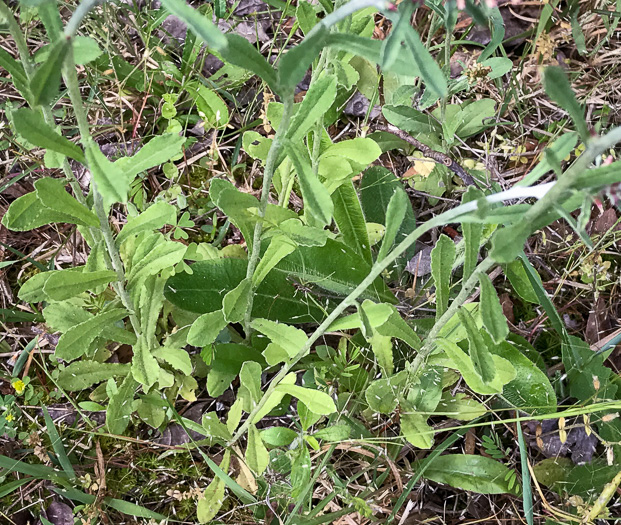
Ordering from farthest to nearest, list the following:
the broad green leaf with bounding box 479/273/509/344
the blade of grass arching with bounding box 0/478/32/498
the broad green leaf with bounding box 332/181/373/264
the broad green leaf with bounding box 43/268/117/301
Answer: the broad green leaf with bounding box 332/181/373/264 → the blade of grass arching with bounding box 0/478/32/498 → the broad green leaf with bounding box 43/268/117/301 → the broad green leaf with bounding box 479/273/509/344

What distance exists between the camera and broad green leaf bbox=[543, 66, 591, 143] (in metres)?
0.88

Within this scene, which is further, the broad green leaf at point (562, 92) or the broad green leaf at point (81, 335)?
the broad green leaf at point (81, 335)

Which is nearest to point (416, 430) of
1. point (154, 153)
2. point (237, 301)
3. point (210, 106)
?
point (237, 301)

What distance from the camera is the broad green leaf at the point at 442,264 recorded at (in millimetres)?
1516

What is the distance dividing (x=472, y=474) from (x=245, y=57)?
5.40ft

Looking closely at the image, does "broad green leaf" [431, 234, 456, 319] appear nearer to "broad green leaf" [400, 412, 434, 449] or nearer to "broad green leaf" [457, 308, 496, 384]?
"broad green leaf" [457, 308, 496, 384]

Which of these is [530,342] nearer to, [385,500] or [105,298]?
[385,500]

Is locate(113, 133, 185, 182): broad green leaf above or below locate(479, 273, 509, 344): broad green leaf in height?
above

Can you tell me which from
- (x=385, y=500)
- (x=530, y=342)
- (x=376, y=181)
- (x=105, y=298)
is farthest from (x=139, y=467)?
(x=530, y=342)

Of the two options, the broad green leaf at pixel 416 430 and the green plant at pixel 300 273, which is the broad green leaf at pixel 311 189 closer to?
the green plant at pixel 300 273

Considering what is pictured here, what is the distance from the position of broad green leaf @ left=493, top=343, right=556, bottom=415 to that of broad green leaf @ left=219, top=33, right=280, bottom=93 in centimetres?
129

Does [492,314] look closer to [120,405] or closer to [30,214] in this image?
[30,214]

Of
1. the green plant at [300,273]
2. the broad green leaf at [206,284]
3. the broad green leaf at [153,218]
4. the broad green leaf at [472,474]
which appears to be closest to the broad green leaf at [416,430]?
the green plant at [300,273]

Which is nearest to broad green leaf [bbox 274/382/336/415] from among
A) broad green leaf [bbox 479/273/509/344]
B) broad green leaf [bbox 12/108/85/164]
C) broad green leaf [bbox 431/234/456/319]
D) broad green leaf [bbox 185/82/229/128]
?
broad green leaf [bbox 431/234/456/319]
